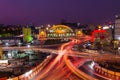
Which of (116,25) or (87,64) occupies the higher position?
(116,25)

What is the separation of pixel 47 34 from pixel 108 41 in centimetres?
4694

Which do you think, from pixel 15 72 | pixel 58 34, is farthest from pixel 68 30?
pixel 15 72

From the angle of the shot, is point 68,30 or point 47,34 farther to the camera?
point 68,30

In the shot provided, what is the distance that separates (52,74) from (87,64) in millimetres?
11655

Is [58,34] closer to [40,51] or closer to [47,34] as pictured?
[47,34]

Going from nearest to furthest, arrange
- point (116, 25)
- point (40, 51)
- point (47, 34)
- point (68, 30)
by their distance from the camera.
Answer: point (40, 51), point (116, 25), point (47, 34), point (68, 30)

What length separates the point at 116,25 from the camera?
96188 mm

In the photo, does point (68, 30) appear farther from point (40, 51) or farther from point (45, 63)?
point (45, 63)

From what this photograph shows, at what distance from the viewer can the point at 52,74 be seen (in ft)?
148

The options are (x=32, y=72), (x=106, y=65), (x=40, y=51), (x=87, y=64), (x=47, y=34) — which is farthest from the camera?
(x=47, y=34)

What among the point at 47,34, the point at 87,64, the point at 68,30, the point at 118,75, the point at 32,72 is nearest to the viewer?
the point at 118,75

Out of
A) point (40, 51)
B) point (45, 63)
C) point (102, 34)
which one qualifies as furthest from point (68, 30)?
point (45, 63)

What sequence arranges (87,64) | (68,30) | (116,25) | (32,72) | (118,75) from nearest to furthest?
(118,75), (32,72), (87,64), (116,25), (68,30)

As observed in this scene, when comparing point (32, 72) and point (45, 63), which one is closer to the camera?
point (32, 72)
